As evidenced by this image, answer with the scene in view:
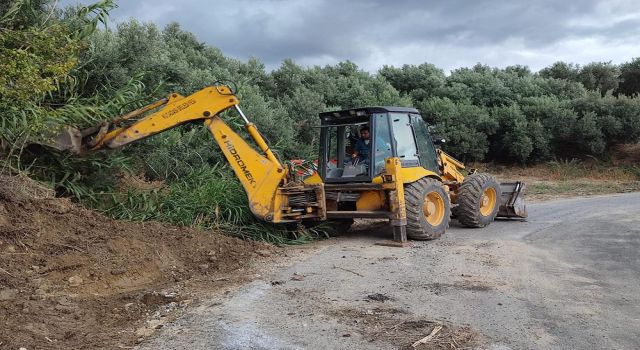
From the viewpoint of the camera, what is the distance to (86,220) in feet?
22.1

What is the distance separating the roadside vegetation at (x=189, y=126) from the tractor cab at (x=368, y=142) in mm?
1501

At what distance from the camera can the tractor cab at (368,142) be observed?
9414 millimetres

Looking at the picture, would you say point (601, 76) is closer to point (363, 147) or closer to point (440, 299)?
point (363, 147)

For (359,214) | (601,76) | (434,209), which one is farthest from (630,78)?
(359,214)

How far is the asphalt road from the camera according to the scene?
4.38 m

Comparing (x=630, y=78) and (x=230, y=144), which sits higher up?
(x=630, y=78)

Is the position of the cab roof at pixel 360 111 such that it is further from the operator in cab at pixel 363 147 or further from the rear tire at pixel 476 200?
the rear tire at pixel 476 200

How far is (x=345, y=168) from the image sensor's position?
32.2 ft

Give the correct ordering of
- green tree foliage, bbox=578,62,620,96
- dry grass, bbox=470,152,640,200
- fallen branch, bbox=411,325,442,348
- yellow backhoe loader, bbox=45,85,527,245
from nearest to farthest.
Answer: fallen branch, bbox=411,325,442,348
yellow backhoe loader, bbox=45,85,527,245
dry grass, bbox=470,152,640,200
green tree foliage, bbox=578,62,620,96

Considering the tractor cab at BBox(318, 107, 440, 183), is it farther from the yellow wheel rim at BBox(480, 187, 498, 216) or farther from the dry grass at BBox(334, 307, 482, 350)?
the dry grass at BBox(334, 307, 482, 350)

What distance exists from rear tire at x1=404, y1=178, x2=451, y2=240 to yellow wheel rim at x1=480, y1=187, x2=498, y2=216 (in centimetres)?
175

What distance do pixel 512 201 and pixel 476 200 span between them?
57.1 inches

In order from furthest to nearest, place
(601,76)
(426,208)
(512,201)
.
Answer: (601,76), (512,201), (426,208)

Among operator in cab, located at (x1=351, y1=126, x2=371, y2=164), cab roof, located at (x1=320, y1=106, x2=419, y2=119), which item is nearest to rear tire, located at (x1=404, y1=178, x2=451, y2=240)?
operator in cab, located at (x1=351, y1=126, x2=371, y2=164)
